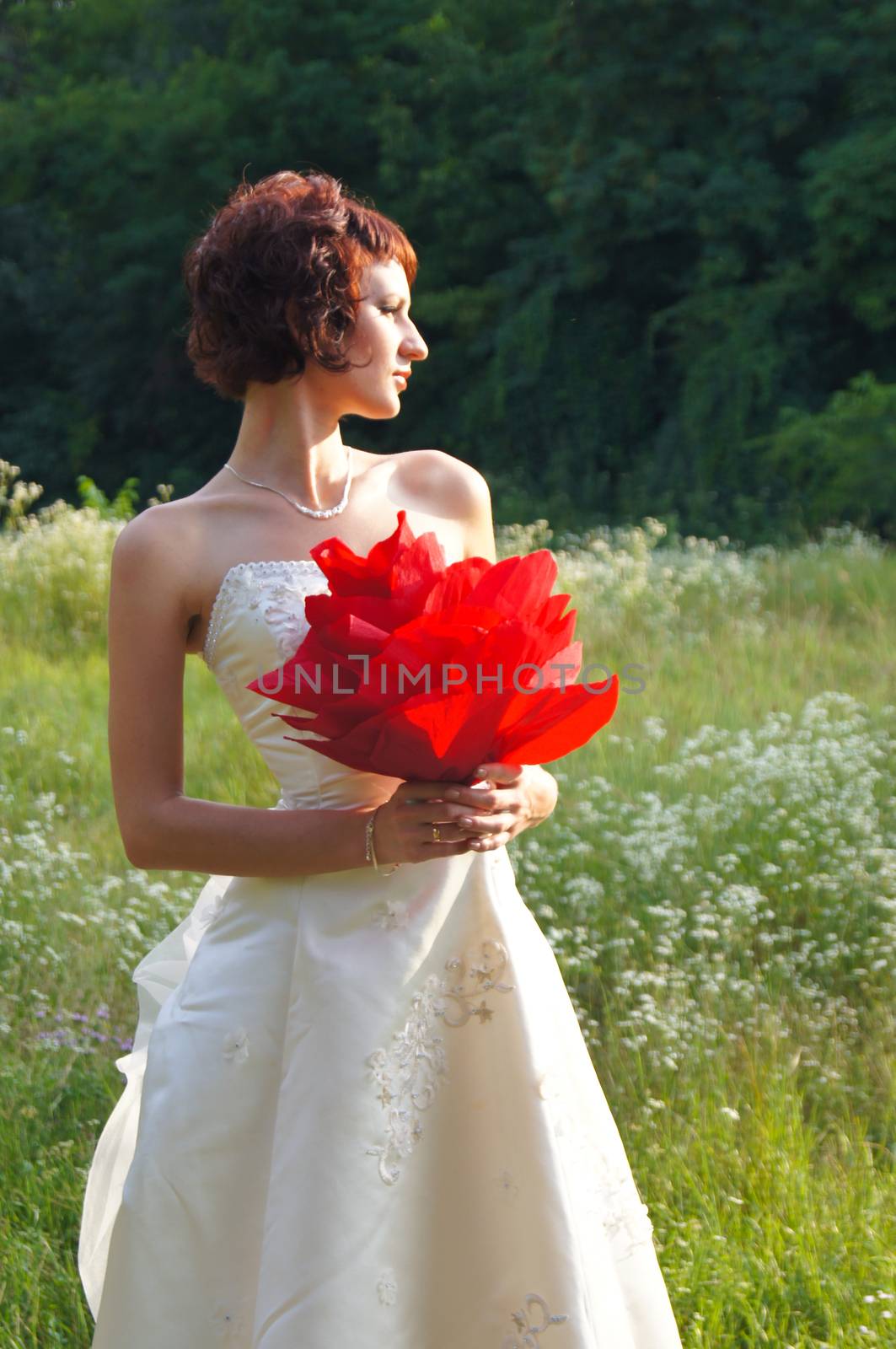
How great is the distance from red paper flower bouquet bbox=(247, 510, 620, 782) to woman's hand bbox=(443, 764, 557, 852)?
31 mm

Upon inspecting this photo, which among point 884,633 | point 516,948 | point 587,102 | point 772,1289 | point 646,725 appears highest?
point 587,102

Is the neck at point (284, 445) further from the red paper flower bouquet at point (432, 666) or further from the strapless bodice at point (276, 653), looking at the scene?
the red paper flower bouquet at point (432, 666)

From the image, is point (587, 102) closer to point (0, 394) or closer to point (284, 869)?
point (0, 394)

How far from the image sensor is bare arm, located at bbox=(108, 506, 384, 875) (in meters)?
1.71

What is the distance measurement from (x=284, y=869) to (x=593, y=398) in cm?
1855

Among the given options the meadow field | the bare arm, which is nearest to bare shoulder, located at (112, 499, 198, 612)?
the bare arm

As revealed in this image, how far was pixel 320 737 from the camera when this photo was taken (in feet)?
5.89

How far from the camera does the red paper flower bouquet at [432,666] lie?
1402 millimetres

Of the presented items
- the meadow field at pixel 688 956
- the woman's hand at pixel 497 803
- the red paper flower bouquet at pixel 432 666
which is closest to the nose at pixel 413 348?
the red paper flower bouquet at pixel 432 666

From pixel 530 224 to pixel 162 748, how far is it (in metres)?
19.8

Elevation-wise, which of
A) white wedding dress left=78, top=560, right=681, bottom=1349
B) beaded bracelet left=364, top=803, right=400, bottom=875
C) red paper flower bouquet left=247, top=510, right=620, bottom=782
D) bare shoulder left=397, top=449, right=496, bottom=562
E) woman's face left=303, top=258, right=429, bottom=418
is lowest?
white wedding dress left=78, top=560, right=681, bottom=1349

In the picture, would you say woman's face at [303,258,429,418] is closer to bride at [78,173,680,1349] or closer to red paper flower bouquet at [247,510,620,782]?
bride at [78,173,680,1349]

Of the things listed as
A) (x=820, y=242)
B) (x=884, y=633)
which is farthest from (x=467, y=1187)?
(x=820, y=242)

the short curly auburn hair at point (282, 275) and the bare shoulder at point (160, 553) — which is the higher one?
the short curly auburn hair at point (282, 275)
